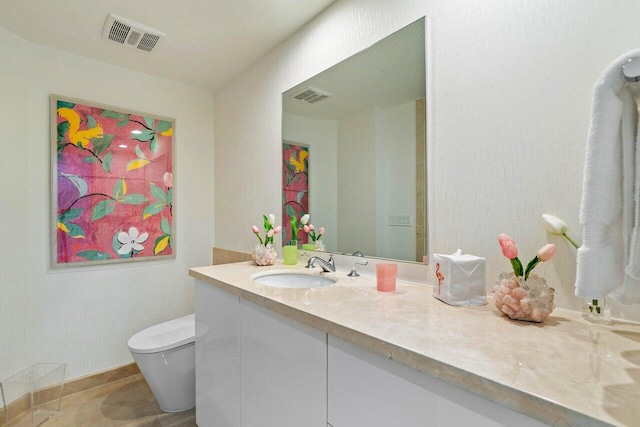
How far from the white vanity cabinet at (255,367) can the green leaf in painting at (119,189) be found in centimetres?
122

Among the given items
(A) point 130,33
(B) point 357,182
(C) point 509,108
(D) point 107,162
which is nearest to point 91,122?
(D) point 107,162

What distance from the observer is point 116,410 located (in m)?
1.92

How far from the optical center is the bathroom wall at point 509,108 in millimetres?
866

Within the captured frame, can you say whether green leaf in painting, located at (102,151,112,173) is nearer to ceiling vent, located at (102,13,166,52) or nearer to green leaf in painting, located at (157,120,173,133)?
green leaf in painting, located at (157,120,173,133)

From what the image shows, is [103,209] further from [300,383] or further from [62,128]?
[300,383]

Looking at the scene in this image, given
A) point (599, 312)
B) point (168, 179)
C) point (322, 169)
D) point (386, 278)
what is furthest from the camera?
point (168, 179)

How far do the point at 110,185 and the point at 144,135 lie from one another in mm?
Answer: 458

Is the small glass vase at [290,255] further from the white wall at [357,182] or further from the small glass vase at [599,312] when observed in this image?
the small glass vase at [599,312]

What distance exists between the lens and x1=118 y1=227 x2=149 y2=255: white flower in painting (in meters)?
2.30

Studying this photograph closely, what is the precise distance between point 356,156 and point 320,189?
1.06 ft

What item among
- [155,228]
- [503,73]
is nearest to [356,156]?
[503,73]

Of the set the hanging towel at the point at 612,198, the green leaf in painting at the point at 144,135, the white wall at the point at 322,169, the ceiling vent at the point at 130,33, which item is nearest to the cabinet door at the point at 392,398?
the hanging towel at the point at 612,198

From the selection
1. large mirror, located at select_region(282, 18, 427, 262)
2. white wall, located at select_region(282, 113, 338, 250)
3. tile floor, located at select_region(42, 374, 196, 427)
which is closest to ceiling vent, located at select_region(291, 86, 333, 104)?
large mirror, located at select_region(282, 18, 427, 262)

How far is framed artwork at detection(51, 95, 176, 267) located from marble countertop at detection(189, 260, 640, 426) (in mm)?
1754
